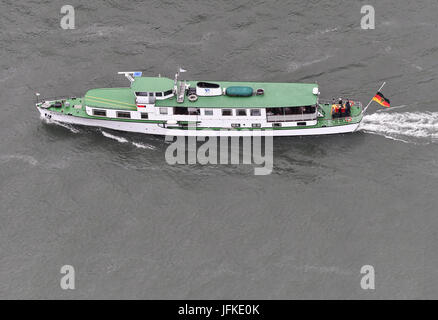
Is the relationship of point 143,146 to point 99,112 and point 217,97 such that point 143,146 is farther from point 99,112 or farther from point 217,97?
point 217,97

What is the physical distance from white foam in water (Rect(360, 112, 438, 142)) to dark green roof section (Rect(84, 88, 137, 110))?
143 feet

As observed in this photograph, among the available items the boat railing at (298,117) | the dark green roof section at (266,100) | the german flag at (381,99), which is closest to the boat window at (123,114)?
the dark green roof section at (266,100)

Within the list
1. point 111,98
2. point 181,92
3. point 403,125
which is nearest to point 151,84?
point 181,92

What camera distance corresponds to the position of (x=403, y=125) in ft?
458

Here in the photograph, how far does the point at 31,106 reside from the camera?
477 ft

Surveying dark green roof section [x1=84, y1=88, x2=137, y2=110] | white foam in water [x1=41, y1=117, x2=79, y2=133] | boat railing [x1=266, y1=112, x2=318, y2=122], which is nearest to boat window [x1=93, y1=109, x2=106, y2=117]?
dark green roof section [x1=84, y1=88, x2=137, y2=110]

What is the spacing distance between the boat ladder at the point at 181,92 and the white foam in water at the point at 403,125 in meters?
33.9

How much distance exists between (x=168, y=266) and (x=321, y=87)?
51259 millimetres

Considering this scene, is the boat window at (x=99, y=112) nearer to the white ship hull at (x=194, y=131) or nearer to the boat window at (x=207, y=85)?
the white ship hull at (x=194, y=131)

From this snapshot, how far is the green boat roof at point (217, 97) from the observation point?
13650cm

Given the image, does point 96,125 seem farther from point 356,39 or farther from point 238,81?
point 356,39

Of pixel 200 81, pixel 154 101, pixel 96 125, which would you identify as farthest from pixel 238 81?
pixel 96 125

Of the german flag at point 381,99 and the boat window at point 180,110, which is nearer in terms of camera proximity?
the german flag at point 381,99

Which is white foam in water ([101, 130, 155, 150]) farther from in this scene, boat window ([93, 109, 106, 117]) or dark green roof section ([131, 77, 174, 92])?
dark green roof section ([131, 77, 174, 92])
